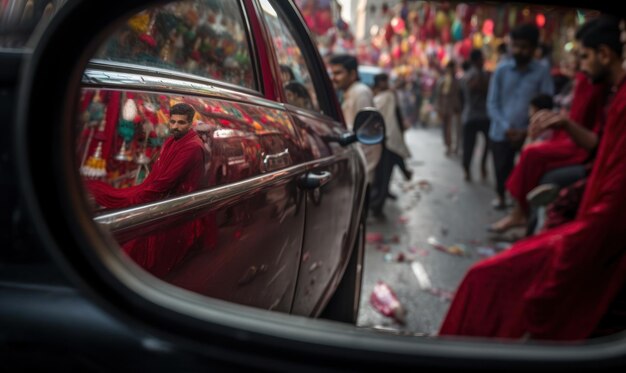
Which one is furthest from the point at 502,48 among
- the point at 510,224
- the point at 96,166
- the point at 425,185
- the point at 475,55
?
the point at 96,166

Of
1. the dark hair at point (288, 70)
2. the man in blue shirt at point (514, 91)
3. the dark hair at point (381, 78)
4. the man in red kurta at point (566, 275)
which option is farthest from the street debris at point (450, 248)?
the dark hair at point (288, 70)

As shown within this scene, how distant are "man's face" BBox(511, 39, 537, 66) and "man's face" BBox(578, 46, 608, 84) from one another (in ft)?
9.31

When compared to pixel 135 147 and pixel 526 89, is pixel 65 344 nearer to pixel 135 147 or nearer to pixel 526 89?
pixel 135 147

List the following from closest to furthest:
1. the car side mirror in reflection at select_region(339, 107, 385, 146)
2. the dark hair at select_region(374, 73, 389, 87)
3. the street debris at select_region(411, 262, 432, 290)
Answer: the car side mirror in reflection at select_region(339, 107, 385, 146) → the street debris at select_region(411, 262, 432, 290) → the dark hair at select_region(374, 73, 389, 87)

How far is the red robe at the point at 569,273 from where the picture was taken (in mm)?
2178

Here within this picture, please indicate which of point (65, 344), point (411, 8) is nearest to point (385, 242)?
point (65, 344)

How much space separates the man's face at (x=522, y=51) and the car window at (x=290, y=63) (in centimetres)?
418

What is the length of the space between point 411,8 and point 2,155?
58.6 feet

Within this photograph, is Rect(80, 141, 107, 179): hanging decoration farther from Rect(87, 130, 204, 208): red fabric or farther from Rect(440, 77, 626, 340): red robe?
Rect(440, 77, 626, 340): red robe

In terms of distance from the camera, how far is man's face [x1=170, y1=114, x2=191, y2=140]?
1.30 m

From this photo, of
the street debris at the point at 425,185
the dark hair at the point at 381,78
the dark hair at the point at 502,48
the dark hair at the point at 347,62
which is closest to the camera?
the dark hair at the point at 347,62

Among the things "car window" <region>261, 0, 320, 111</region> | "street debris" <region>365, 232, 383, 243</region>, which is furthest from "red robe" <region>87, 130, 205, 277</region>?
"street debris" <region>365, 232, 383, 243</region>

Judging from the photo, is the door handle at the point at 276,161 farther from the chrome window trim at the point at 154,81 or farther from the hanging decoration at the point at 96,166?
the hanging decoration at the point at 96,166

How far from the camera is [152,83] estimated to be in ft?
4.26
